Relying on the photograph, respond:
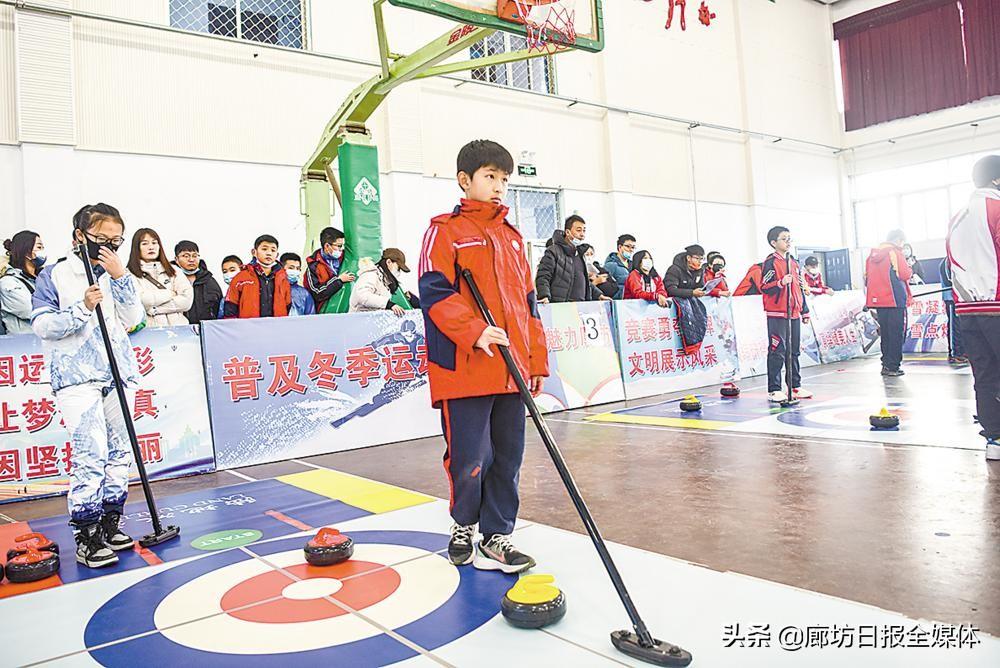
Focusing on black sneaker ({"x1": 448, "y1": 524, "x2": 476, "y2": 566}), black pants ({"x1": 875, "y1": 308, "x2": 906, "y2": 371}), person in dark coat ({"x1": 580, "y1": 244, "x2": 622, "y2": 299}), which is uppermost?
person in dark coat ({"x1": 580, "y1": 244, "x2": 622, "y2": 299})

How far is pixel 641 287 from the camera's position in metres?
8.82

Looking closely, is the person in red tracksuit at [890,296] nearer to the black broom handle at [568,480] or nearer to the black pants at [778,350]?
the black pants at [778,350]

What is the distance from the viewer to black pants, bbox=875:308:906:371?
28.7ft

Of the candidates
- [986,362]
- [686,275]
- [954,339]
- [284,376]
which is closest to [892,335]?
[954,339]

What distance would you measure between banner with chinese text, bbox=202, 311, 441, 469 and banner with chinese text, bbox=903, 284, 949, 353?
31.5 ft

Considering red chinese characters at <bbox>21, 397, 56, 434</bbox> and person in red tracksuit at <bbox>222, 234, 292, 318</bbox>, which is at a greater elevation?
person in red tracksuit at <bbox>222, 234, 292, 318</bbox>

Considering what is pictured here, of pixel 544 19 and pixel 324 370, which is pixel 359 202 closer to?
pixel 324 370

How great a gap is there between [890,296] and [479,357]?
825 cm

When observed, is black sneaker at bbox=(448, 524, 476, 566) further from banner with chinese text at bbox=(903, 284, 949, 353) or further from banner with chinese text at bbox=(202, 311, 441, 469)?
banner with chinese text at bbox=(903, 284, 949, 353)

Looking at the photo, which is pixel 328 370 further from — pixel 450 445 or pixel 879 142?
pixel 879 142

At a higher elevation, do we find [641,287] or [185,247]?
[185,247]

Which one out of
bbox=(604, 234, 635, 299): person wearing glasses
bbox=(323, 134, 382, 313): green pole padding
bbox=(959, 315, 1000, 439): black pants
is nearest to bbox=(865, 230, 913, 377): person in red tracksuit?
bbox=(604, 234, 635, 299): person wearing glasses

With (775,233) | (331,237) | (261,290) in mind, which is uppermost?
(331,237)

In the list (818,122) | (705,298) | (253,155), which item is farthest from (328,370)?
(818,122)
